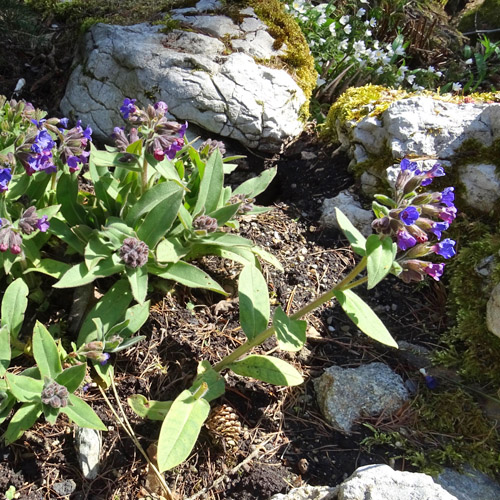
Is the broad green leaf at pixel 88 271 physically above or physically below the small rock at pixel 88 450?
above

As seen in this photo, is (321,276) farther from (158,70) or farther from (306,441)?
(158,70)

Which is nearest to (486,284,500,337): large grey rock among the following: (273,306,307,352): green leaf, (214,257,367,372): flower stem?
(214,257,367,372): flower stem

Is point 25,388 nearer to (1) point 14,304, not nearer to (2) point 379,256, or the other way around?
(1) point 14,304

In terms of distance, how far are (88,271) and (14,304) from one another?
0.39 metres

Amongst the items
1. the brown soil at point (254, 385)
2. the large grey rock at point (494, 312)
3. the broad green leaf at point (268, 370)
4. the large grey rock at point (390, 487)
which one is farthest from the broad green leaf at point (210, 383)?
the large grey rock at point (494, 312)

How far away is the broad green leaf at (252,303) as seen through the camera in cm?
260

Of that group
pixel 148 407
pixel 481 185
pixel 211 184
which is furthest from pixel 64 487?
pixel 481 185

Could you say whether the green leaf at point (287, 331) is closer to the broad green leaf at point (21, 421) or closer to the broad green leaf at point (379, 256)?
the broad green leaf at point (379, 256)

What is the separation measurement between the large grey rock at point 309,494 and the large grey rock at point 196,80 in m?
2.71

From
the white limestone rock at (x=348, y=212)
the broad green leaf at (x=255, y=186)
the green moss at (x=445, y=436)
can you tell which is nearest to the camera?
the green moss at (x=445, y=436)

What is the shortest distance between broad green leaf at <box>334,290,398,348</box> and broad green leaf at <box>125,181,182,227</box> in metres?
1.07

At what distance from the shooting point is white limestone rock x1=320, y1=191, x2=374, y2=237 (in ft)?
12.8

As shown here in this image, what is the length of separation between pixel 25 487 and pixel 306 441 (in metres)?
1.41

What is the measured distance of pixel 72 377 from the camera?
2342 millimetres
